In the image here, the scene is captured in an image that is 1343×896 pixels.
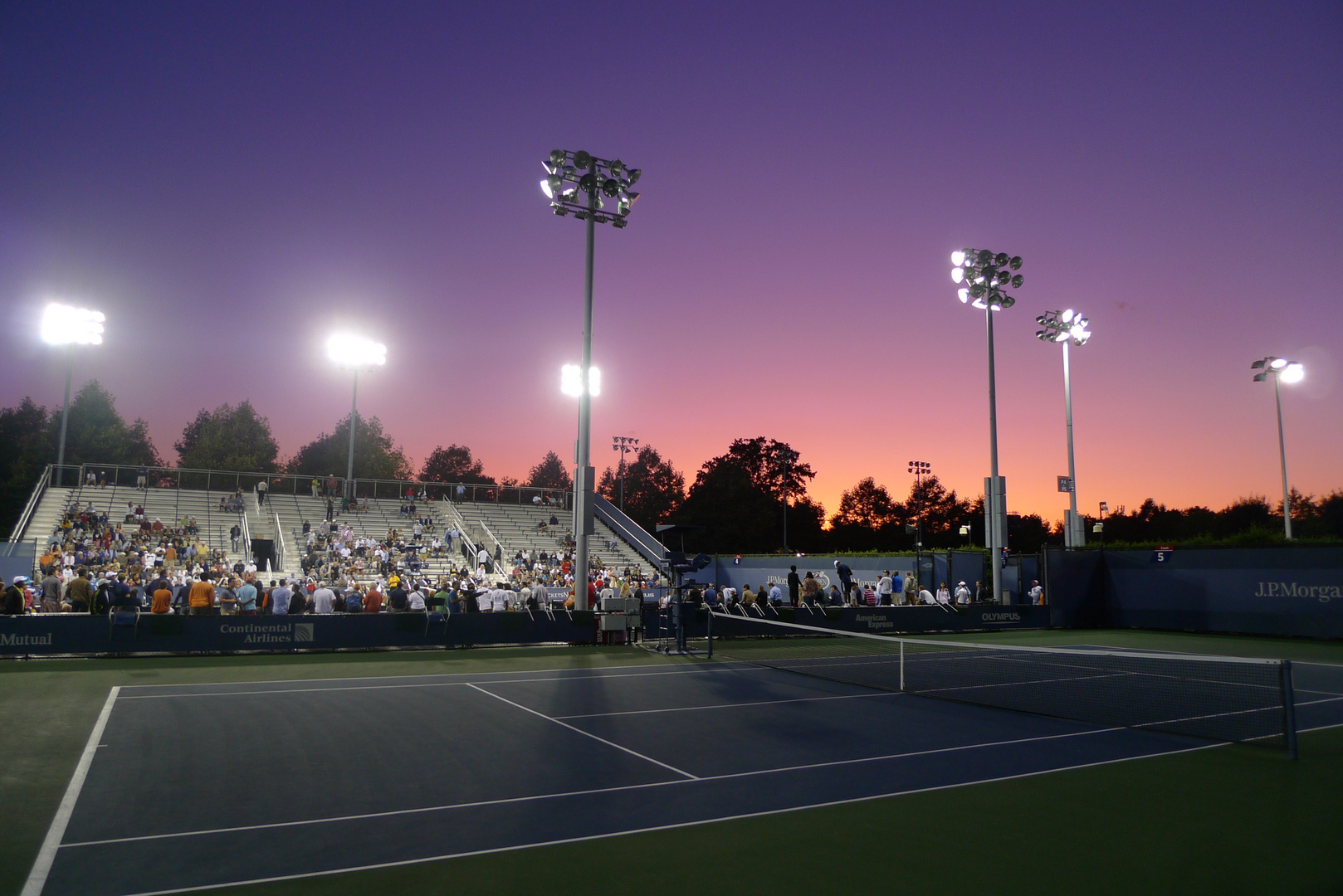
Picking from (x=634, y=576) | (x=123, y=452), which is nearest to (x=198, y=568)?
(x=634, y=576)

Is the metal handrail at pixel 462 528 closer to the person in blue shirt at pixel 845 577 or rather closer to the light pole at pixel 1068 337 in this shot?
the person in blue shirt at pixel 845 577

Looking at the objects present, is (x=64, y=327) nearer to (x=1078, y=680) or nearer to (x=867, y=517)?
(x=1078, y=680)

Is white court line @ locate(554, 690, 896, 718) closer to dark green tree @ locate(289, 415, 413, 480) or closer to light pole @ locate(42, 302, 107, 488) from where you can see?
light pole @ locate(42, 302, 107, 488)

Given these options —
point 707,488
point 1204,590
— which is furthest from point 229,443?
point 1204,590

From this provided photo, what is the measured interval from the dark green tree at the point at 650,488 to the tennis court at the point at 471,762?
102 meters

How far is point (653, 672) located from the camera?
15.8m

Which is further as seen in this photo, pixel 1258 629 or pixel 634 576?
pixel 634 576

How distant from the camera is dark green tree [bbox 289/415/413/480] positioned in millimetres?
100938

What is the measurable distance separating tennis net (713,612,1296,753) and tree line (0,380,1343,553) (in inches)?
2103

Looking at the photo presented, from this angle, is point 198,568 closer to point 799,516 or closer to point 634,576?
point 634,576

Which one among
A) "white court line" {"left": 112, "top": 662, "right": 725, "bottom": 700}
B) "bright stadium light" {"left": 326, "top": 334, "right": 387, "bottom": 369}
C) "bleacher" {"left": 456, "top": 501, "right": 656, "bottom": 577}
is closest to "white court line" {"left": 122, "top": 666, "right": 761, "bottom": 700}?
"white court line" {"left": 112, "top": 662, "right": 725, "bottom": 700}

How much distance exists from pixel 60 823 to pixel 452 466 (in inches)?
4887

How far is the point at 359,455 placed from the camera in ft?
328

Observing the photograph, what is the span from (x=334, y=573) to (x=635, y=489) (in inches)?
3676
